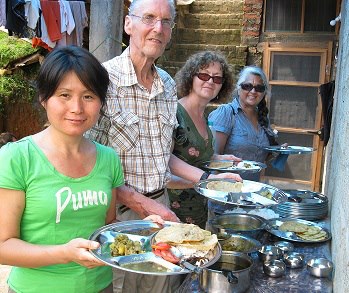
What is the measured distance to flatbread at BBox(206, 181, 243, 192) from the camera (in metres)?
2.49

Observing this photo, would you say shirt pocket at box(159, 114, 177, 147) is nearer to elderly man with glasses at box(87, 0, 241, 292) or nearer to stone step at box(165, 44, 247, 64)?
elderly man with glasses at box(87, 0, 241, 292)

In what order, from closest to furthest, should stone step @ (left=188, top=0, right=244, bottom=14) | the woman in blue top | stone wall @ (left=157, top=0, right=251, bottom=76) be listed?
the woman in blue top < stone wall @ (left=157, top=0, right=251, bottom=76) < stone step @ (left=188, top=0, right=244, bottom=14)

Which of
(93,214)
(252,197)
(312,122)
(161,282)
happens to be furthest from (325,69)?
(93,214)

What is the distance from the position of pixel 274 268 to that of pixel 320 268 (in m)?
0.23

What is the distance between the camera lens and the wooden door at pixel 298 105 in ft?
21.8

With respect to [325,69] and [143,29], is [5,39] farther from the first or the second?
[143,29]

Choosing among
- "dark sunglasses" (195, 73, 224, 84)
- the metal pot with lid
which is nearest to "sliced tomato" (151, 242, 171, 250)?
the metal pot with lid

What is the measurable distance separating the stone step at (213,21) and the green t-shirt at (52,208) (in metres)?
6.74

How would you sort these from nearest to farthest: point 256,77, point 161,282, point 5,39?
point 161,282, point 256,77, point 5,39

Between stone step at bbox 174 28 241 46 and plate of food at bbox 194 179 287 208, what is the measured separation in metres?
5.43

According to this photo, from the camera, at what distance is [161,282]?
236 centimetres

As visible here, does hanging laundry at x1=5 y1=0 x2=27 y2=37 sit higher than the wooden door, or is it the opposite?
hanging laundry at x1=5 y1=0 x2=27 y2=37

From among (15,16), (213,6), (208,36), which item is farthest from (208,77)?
(213,6)

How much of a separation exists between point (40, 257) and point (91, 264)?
7.4 inches
